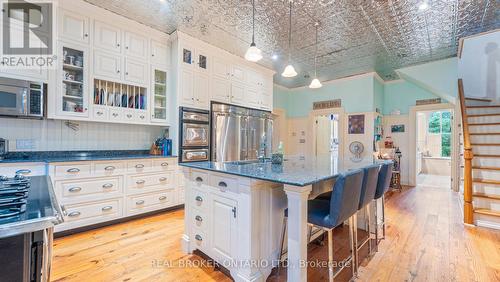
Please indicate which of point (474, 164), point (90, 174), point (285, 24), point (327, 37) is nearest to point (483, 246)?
point (474, 164)

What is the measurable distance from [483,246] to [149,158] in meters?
4.21

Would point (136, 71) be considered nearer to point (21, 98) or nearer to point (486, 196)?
point (21, 98)

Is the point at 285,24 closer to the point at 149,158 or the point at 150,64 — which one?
the point at 150,64

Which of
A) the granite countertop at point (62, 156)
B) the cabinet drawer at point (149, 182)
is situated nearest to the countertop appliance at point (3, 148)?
the granite countertop at point (62, 156)

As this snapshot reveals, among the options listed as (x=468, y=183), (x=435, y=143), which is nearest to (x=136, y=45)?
(x=468, y=183)

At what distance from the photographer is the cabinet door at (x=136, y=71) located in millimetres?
3268

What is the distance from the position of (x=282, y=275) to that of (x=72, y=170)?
8.54ft

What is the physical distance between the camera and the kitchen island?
1.48 metres

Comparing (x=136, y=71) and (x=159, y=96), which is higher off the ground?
(x=136, y=71)

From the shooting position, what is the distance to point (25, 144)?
108 inches

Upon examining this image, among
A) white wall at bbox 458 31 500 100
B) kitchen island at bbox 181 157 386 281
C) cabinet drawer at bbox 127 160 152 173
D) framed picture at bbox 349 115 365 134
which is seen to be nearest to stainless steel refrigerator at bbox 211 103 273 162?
cabinet drawer at bbox 127 160 152 173

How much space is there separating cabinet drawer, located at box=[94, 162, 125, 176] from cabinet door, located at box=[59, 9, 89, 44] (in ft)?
5.34

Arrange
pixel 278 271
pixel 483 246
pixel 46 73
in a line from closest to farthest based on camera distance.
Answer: pixel 278 271 < pixel 483 246 < pixel 46 73

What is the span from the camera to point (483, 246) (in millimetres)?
2426
